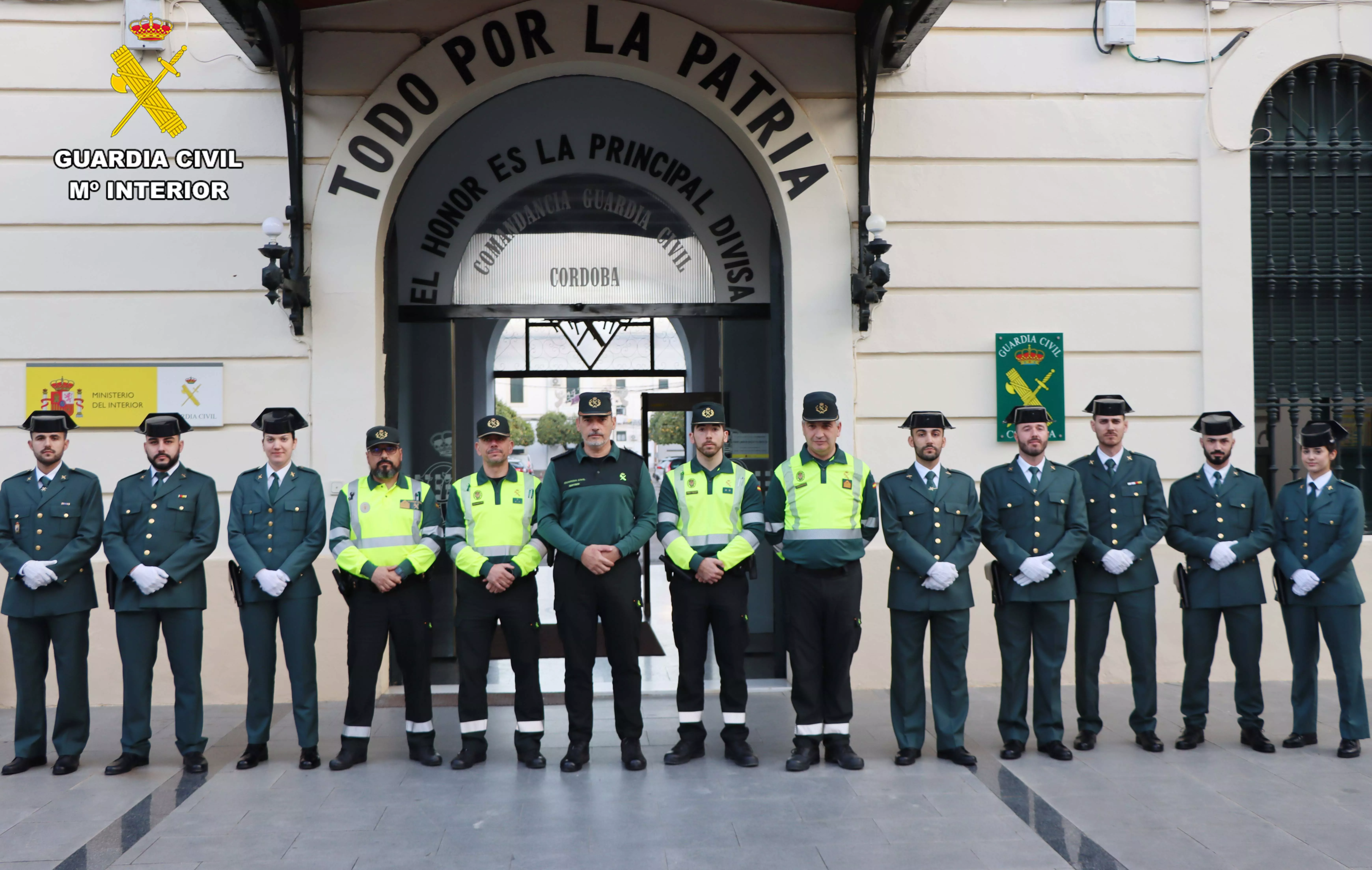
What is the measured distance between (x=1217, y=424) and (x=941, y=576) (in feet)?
6.02

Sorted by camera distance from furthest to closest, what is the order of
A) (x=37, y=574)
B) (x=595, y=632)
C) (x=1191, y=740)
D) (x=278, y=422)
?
(x=1191, y=740)
(x=278, y=422)
(x=595, y=632)
(x=37, y=574)

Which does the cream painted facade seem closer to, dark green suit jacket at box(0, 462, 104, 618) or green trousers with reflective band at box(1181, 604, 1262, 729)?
green trousers with reflective band at box(1181, 604, 1262, 729)

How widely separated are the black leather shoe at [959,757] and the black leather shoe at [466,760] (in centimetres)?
239

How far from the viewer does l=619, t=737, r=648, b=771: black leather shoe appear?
5.52 metres

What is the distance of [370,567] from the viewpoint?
5.55 metres

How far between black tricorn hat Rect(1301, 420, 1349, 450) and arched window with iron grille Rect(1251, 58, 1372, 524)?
66.9 inches

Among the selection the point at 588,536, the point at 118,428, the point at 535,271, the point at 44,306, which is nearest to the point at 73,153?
the point at 44,306

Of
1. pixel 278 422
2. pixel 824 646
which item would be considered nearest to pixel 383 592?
pixel 278 422

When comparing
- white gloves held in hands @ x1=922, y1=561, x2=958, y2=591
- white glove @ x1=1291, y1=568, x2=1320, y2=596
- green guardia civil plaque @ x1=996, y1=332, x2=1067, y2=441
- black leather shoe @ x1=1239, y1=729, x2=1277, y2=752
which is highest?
green guardia civil plaque @ x1=996, y1=332, x2=1067, y2=441

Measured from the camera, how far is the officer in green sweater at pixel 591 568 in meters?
5.59

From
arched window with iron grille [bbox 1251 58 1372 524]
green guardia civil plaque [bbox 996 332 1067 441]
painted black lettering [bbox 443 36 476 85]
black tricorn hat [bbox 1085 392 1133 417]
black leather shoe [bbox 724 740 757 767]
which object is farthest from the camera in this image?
arched window with iron grille [bbox 1251 58 1372 524]

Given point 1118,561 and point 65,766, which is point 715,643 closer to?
point 1118,561

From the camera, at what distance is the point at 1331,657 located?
6.05 meters

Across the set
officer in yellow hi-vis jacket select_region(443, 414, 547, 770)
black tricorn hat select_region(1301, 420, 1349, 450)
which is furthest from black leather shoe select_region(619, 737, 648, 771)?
black tricorn hat select_region(1301, 420, 1349, 450)
